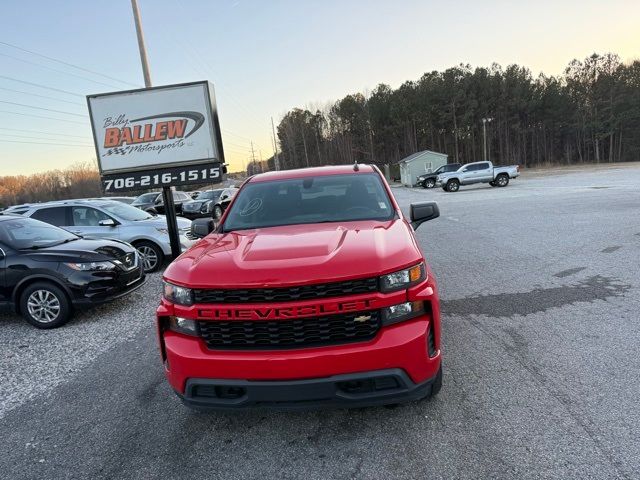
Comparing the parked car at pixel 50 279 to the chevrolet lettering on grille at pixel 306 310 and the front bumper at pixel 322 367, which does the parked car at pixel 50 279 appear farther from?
the chevrolet lettering on grille at pixel 306 310

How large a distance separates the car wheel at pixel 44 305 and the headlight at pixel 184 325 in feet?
12.5

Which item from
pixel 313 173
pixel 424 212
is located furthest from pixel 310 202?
pixel 424 212

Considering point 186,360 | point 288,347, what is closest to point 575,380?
point 288,347

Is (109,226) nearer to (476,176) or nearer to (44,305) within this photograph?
(44,305)

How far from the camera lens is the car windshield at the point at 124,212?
9344mm

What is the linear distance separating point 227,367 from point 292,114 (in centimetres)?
9425

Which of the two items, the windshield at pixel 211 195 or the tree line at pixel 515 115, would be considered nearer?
the windshield at pixel 211 195

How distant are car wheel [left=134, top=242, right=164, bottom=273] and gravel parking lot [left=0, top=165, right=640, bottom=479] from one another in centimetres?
331

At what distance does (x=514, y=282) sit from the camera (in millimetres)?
6039

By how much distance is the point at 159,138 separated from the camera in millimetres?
9023

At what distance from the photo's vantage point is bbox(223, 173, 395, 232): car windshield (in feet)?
12.4

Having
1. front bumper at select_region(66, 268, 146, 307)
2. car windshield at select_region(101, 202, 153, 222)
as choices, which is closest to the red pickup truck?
front bumper at select_region(66, 268, 146, 307)

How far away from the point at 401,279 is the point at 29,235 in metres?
6.07

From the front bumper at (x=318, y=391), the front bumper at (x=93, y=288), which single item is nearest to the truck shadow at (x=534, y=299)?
the front bumper at (x=318, y=391)
